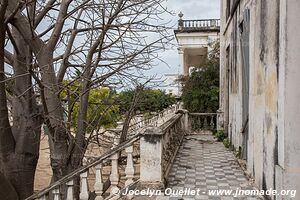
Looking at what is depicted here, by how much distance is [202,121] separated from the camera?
1709 cm

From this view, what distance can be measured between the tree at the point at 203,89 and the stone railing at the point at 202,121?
4.00 ft

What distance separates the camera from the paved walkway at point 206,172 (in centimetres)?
648

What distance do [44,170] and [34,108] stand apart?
13140 millimetres

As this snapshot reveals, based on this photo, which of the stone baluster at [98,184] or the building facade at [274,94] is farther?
the stone baluster at [98,184]

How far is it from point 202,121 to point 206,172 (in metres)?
9.28

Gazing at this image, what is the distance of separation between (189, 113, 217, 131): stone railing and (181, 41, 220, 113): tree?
1221 mm

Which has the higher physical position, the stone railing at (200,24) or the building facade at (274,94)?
the stone railing at (200,24)

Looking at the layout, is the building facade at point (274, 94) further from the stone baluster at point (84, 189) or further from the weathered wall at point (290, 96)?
the stone baluster at point (84, 189)

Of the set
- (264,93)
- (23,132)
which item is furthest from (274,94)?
(23,132)

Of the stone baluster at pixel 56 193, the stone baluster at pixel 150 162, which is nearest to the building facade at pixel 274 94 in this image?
the stone baluster at pixel 150 162

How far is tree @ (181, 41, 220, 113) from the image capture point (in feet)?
59.9

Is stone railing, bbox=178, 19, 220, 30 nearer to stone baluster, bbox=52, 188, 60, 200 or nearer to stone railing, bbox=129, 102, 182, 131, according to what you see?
stone railing, bbox=129, 102, 182, 131

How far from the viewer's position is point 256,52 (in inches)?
267

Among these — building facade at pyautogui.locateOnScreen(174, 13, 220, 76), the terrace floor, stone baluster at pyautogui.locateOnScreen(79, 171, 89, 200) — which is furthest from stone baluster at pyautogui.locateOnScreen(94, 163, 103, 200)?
building facade at pyautogui.locateOnScreen(174, 13, 220, 76)
